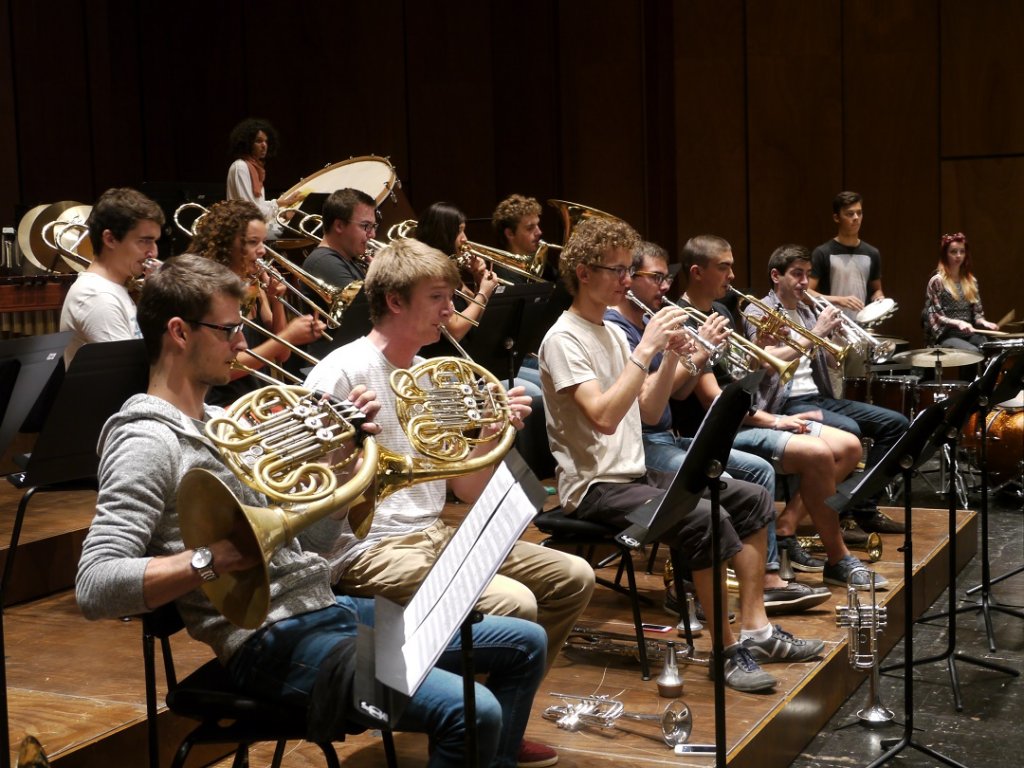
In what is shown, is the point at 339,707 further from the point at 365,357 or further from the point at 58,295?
the point at 58,295

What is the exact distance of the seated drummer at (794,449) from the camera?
177 inches

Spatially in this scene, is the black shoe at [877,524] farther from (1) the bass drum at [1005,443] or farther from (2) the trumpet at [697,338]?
(1) the bass drum at [1005,443]

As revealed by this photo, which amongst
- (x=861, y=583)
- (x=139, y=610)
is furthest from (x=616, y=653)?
(x=139, y=610)

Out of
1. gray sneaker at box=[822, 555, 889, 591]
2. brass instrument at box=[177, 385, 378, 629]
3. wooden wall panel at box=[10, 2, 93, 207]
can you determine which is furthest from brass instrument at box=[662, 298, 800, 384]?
wooden wall panel at box=[10, 2, 93, 207]

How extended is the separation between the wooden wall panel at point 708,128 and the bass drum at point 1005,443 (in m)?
3.04

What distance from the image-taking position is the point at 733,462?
4410mm

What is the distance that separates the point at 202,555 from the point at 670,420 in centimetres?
264

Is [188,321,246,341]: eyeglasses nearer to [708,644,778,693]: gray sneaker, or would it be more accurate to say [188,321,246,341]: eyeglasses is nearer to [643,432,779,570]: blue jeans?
[708,644,778,693]: gray sneaker

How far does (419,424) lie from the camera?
9.22 ft

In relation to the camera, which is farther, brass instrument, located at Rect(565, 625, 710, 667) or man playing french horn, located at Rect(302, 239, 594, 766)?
brass instrument, located at Rect(565, 625, 710, 667)

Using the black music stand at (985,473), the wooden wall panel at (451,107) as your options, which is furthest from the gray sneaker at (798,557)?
the wooden wall panel at (451,107)

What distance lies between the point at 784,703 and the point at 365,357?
57.6 inches

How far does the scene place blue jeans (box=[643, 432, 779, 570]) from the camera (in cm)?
415

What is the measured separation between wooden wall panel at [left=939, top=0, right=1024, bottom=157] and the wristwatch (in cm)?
806
